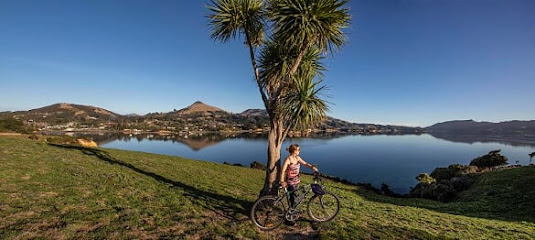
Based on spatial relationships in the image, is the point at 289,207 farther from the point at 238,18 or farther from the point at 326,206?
the point at 238,18

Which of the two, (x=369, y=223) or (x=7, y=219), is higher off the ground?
(x=7, y=219)

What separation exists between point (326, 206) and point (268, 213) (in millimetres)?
1831

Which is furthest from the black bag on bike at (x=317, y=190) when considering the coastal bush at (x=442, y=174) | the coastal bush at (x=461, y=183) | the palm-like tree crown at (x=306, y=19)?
the coastal bush at (x=442, y=174)

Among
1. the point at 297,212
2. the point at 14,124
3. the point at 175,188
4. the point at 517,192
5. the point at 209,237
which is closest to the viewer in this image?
the point at 209,237

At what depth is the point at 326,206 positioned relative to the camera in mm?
7855

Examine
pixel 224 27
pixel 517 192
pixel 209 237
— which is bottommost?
pixel 517 192

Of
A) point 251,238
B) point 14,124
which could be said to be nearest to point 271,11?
point 251,238

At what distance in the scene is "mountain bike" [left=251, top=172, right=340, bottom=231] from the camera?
24.1ft

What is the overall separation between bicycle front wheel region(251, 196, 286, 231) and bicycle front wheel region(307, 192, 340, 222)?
3.15 feet

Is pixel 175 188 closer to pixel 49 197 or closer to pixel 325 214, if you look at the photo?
pixel 49 197

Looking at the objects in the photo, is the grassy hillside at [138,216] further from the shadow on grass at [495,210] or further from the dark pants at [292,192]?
the dark pants at [292,192]

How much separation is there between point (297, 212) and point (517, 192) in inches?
759

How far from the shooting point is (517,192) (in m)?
17.6

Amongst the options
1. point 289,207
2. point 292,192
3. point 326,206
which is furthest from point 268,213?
point 326,206
